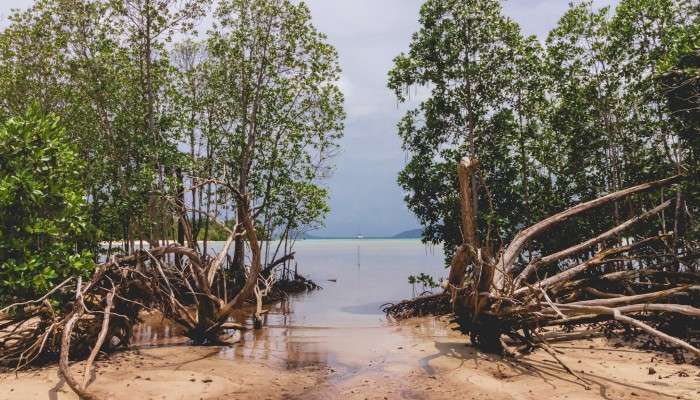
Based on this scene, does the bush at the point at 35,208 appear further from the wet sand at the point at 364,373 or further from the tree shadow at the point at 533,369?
the tree shadow at the point at 533,369

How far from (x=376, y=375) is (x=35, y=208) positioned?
7.09 metres

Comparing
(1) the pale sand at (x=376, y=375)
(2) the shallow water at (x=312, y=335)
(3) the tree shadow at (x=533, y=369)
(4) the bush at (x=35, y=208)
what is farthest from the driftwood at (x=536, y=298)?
(4) the bush at (x=35, y=208)

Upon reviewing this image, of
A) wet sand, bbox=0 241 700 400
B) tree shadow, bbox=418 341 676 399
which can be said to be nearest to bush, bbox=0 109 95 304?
wet sand, bbox=0 241 700 400

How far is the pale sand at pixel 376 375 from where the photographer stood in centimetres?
739

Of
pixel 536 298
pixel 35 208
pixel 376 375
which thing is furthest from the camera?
pixel 35 208

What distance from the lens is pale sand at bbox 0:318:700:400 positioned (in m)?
7.39

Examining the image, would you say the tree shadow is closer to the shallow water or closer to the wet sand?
the wet sand

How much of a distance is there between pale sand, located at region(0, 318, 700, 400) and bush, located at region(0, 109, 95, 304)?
178cm

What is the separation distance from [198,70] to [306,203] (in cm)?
970

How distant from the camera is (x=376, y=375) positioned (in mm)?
8906

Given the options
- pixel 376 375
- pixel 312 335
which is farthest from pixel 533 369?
pixel 312 335

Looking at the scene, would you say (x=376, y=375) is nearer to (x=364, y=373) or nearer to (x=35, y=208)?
(x=364, y=373)

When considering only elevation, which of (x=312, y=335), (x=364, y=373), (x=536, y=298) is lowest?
(x=312, y=335)

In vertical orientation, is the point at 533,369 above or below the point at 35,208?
below
